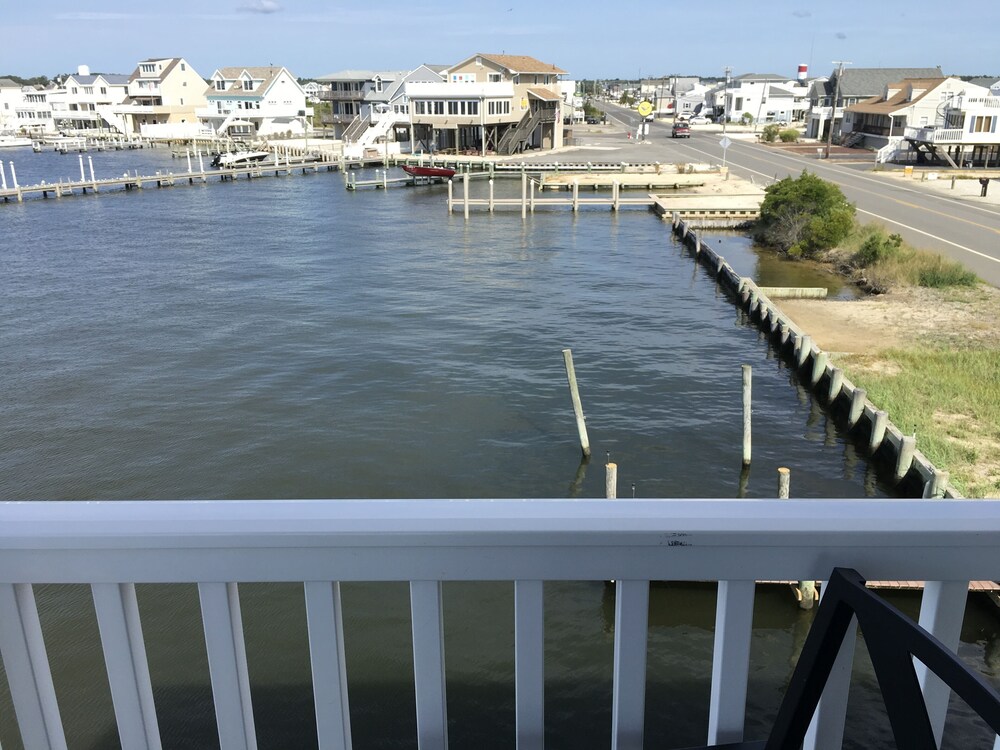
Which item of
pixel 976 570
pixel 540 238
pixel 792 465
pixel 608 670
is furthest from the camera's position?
pixel 540 238

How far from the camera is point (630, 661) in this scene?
1.80m

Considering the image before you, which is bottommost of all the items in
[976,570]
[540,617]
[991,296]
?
[991,296]

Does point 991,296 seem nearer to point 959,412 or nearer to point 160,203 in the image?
point 959,412

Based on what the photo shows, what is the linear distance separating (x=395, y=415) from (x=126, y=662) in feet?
61.1

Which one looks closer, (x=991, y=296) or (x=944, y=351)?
(x=944, y=351)

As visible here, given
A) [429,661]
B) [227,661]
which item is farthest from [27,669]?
[429,661]

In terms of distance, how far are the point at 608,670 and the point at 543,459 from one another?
6802 mm

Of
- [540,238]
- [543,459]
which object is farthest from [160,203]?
[543,459]

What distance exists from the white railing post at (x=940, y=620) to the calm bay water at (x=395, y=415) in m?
1.77

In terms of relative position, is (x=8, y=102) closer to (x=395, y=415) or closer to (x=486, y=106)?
(x=486, y=106)

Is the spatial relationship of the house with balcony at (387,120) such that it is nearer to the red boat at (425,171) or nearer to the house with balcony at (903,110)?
the red boat at (425,171)

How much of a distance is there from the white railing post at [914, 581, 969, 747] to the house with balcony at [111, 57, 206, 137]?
115192mm

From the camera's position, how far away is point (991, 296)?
25766 mm

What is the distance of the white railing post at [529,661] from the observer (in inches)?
68.4
